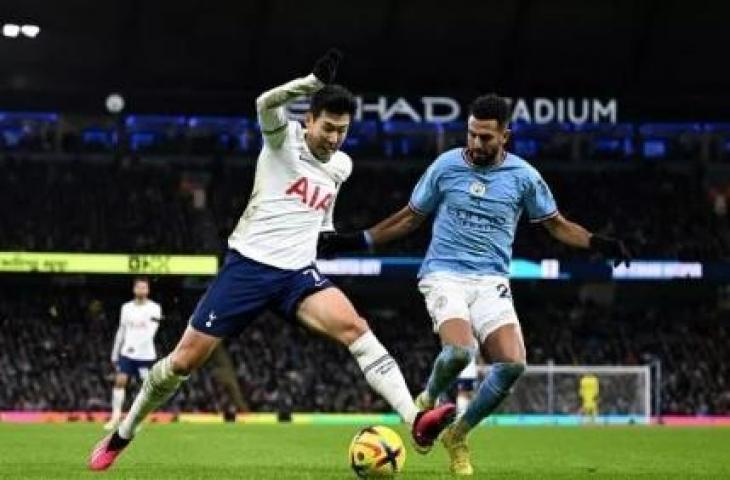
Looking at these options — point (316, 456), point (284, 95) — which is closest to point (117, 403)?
point (316, 456)

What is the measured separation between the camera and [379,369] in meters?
8.73

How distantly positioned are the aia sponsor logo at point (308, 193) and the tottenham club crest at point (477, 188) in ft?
3.88

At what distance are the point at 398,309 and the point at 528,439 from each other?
20.6 meters

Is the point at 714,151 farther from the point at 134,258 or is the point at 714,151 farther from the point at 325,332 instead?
the point at 325,332

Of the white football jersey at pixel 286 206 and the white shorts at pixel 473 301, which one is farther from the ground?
the white football jersey at pixel 286 206

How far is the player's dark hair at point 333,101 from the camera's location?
28.6ft

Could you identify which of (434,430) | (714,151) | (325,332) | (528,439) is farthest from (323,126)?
(714,151)

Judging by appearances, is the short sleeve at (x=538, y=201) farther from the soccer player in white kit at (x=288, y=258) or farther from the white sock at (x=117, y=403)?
the white sock at (x=117, y=403)

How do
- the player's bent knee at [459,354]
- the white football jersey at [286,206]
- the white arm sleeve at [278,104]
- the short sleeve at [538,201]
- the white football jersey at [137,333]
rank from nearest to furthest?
the white arm sleeve at [278,104], the white football jersey at [286,206], the player's bent knee at [459,354], the short sleeve at [538,201], the white football jersey at [137,333]

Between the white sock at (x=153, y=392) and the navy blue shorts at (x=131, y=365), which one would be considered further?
the navy blue shorts at (x=131, y=365)

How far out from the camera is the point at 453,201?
978 cm

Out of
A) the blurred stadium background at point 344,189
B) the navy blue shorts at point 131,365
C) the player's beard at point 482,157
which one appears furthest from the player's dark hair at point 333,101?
the blurred stadium background at point 344,189

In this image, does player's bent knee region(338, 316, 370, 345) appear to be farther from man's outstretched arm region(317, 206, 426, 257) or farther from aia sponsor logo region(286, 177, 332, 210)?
aia sponsor logo region(286, 177, 332, 210)

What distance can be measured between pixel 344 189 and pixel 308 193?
28754 millimetres
